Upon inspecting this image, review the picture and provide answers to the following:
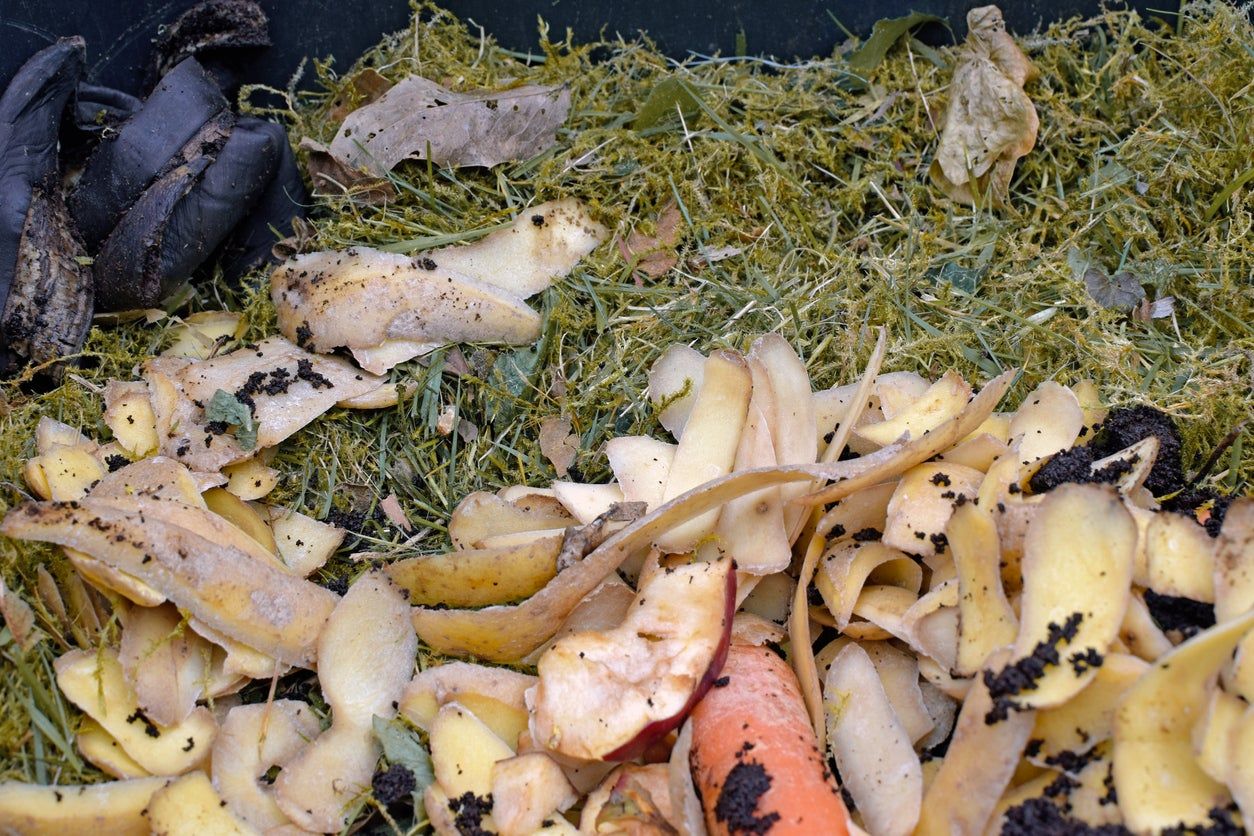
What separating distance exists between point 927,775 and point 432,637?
655 millimetres

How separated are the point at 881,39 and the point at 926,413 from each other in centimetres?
93

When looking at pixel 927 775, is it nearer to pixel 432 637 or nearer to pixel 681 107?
pixel 432 637

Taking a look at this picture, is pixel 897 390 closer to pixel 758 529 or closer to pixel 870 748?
pixel 758 529

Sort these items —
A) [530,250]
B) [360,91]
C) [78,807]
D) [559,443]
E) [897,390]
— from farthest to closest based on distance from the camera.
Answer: [360,91]
[530,250]
[559,443]
[897,390]
[78,807]

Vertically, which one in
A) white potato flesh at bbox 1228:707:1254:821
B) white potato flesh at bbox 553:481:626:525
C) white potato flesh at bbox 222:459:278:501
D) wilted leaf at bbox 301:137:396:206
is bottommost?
white potato flesh at bbox 222:459:278:501

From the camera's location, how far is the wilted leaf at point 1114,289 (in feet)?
6.07

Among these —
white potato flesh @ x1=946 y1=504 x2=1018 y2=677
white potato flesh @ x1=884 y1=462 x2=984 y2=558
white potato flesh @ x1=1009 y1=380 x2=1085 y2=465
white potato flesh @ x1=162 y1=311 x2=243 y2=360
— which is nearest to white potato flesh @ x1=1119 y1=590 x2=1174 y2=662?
white potato flesh @ x1=946 y1=504 x2=1018 y2=677

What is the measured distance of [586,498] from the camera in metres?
1.57

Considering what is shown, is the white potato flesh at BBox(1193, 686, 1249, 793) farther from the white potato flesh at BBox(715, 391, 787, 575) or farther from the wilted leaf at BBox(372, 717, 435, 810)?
the wilted leaf at BBox(372, 717, 435, 810)

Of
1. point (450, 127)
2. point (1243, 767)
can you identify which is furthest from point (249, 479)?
point (1243, 767)

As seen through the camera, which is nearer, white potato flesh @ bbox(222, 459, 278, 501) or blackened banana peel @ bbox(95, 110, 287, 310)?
white potato flesh @ bbox(222, 459, 278, 501)

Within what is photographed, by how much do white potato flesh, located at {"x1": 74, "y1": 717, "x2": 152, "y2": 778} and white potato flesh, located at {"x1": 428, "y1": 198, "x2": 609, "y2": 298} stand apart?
2.93 feet

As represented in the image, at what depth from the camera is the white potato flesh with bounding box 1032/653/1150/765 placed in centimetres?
116

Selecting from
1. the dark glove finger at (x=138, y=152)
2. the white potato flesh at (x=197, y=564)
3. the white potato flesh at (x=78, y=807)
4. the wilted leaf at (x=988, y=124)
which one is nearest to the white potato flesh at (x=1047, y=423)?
the wilted leaf at (x=988, y=124)
